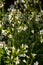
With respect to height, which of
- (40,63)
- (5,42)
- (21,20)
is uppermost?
(21,20)

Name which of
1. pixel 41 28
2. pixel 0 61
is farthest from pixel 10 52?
pixel 41 28

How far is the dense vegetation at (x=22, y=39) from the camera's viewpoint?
3.27 m

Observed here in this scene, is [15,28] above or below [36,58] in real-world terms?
above

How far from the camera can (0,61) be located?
3.40 meters

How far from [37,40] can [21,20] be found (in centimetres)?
45

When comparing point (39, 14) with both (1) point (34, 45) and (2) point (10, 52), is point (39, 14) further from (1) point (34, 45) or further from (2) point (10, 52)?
(2) point (10, 52)

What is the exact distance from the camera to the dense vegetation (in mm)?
3268

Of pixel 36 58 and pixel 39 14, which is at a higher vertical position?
pixel 39 14

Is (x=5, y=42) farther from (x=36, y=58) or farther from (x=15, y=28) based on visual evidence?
(x=36, y=58)

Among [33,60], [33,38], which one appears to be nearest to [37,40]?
[33,38]

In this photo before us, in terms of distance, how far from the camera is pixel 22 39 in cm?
351

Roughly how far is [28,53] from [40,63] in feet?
0.86

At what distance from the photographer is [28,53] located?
336cm

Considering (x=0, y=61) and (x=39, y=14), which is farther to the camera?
(x=39, y=14)
